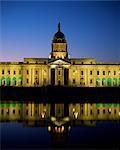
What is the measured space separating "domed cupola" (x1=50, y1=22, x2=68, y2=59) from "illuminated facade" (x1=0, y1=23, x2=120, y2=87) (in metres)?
4.61

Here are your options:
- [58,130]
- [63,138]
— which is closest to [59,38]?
[58,130]

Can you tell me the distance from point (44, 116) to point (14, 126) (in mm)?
4192

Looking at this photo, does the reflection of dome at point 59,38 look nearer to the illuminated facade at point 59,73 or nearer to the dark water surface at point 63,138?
the illuminated facade at point 59,73

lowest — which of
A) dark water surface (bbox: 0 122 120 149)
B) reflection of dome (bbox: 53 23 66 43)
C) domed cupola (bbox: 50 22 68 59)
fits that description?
dark water surface (bbox: 0 122 120 149)

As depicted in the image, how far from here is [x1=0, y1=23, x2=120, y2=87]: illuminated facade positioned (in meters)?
82.9

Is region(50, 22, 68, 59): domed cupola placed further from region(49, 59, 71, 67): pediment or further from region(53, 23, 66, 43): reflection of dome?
region(49, 59, 71, 67): pediment

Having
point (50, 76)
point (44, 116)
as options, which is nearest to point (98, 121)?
A: point (44, 116)

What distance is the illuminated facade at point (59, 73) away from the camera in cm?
8294

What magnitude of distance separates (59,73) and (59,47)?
916 centimetres

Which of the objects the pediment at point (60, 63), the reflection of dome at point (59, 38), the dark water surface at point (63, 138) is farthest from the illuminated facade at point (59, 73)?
the dark water surface at point (63, 138)

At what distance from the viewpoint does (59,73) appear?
3307 inches

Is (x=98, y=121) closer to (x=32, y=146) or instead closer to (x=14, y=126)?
(x=14, y=126)

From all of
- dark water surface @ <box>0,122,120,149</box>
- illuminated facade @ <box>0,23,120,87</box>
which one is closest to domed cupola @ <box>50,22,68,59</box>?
illuminated facade @ <box>0,23,120,87</box>

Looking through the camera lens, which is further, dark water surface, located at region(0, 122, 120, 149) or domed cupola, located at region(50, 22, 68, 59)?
domed cupola, located at region(50, 22, 68, 59)
